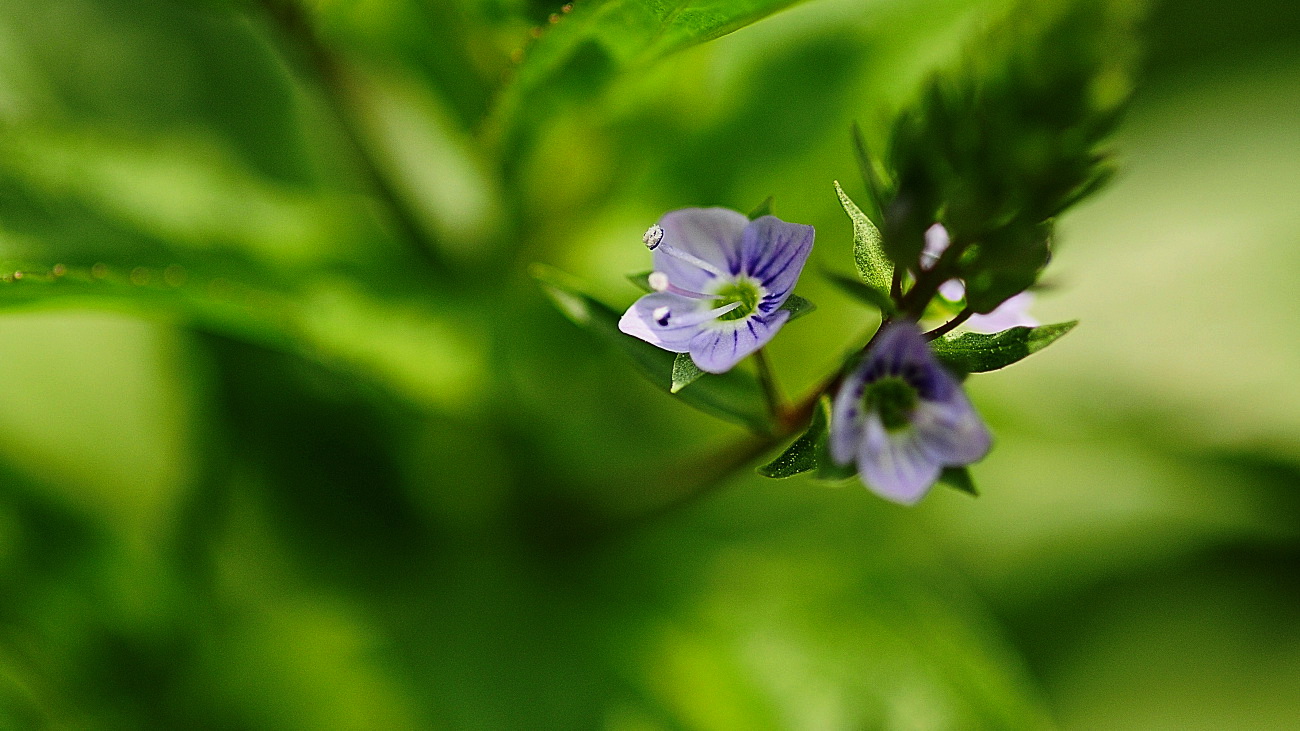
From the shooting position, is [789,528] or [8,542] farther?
[789,528]

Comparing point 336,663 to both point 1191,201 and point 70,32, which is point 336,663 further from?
point 1191,201

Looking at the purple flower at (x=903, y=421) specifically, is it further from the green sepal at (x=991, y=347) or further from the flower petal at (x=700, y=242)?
the flower petal at (x=700, y=242)

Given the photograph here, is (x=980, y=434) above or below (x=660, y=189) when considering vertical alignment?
below

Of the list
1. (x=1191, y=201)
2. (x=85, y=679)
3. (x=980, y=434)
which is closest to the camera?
(x=980, y=434)

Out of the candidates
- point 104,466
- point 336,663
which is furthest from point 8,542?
point 336,663

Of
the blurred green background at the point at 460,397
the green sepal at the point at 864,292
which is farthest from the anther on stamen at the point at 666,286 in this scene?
the blurred green background at the point at 460,397

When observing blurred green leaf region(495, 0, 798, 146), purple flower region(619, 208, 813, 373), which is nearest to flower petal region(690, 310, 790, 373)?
purple flower region(619, 208, 813, 373)
